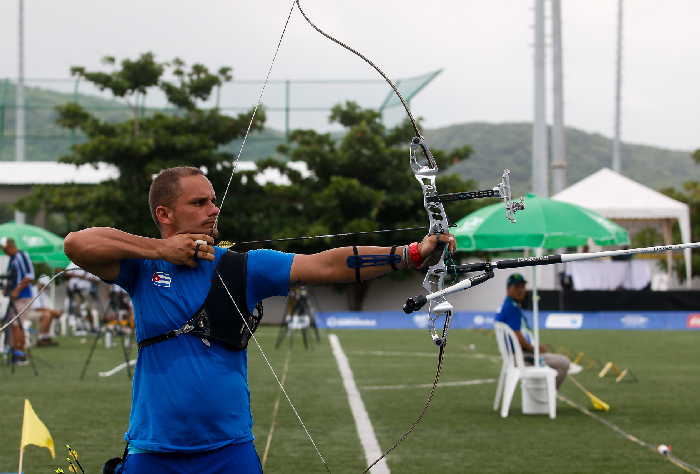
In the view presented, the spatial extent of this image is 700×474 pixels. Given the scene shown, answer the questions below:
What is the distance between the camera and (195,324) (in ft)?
13.3

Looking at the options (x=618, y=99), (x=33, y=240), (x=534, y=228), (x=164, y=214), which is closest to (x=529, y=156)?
(x=618, y=99)

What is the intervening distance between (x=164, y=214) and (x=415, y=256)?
0.93 meters

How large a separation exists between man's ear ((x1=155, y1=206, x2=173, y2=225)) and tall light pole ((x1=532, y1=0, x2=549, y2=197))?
3085 centimetres

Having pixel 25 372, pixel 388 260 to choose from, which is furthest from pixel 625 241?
pixel 388 260

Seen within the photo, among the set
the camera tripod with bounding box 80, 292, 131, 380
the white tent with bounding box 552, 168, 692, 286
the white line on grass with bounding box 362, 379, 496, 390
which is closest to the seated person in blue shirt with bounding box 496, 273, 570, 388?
the white line on grass with bounding box 362, 379, 496, 390

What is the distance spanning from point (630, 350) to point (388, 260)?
19.8m

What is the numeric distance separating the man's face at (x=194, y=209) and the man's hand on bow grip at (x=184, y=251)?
5.9 inches

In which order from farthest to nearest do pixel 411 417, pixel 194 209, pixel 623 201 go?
pixel 623 201 → pixel 411 417 → pixel 194 209

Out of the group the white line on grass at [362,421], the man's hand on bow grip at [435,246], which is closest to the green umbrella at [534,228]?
the white line on grass at [362,421]

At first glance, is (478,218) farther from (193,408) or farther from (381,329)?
(381,329)

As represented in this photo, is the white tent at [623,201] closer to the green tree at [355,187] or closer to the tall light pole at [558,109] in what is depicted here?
the tall light pole at [558,109]

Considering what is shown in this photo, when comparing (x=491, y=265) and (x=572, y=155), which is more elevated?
(x=572, y=155)

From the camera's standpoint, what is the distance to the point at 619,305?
33719 millimetres

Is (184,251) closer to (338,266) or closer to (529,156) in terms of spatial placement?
(338,266)
